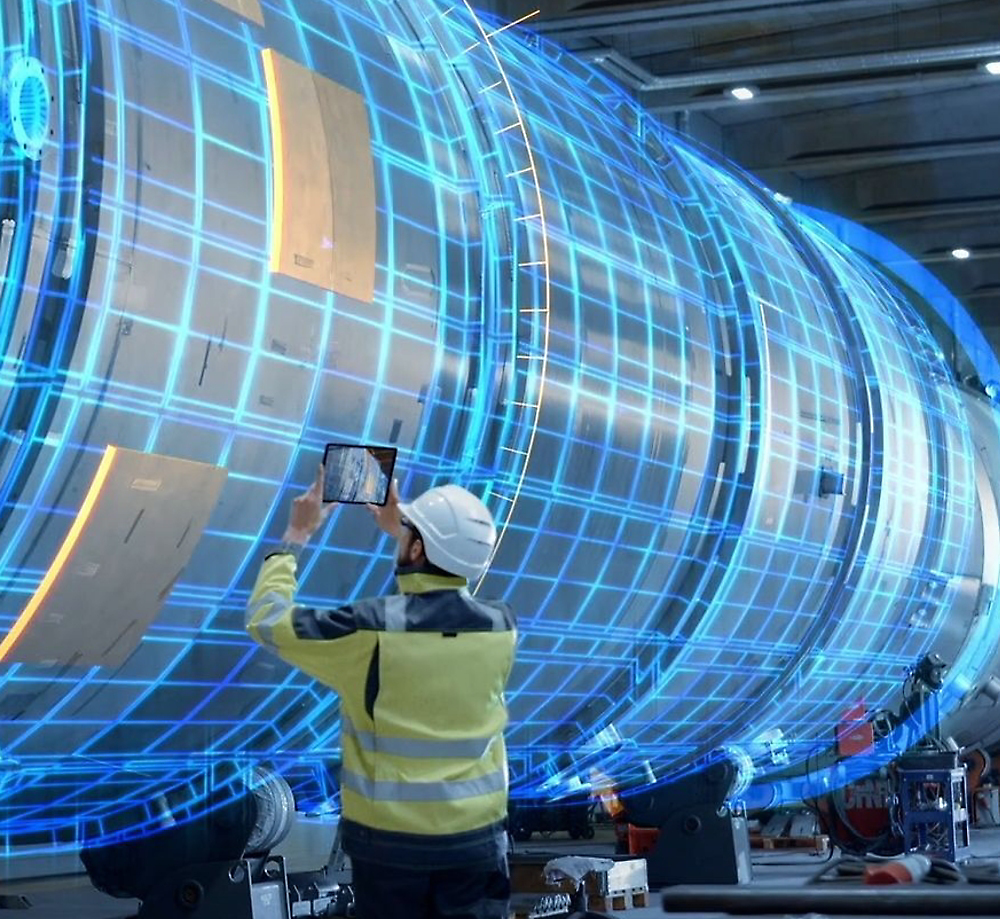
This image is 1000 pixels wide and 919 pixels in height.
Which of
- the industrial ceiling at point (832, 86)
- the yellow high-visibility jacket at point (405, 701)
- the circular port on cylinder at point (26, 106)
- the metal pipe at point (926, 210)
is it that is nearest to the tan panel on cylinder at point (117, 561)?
the yellow high-visibility jacket at point (405, 701)

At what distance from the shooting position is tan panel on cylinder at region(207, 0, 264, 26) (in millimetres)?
3283

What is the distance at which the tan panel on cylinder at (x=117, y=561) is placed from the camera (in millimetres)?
2896

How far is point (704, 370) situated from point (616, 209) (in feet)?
1.72

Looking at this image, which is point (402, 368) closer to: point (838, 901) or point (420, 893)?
point (420, 893)

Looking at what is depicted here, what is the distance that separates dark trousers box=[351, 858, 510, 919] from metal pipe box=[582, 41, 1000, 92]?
846 centimetres

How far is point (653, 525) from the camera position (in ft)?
15.1

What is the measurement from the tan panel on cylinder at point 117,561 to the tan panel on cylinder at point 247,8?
0.88 m

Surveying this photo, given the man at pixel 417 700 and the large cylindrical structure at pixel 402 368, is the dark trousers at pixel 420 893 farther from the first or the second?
the large cylindrical structure at pixel 402 368

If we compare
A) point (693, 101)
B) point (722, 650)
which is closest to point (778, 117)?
point (693, 101)

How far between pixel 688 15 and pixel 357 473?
7568 mm

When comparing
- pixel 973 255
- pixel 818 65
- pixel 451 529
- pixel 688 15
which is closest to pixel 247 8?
pixel 451 529

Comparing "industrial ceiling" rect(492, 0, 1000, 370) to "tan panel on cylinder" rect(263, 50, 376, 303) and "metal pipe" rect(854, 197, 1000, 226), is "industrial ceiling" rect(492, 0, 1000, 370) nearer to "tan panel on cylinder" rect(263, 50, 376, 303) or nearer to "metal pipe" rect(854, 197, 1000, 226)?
"metal pipe" rect(854, 197, 1000, 226)

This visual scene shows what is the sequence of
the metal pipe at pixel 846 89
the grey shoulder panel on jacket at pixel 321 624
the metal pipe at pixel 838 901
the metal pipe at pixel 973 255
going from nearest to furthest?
1. the grey shoulder panel on jacket at pixel 321 624
2. the metal pipe at pixel 838 901
3. the metal pipe at pixel 846 89
4. the metal pipe at pixel 973 255

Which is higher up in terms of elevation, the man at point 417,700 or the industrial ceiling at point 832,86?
the industrial ceiling at point 832,86
